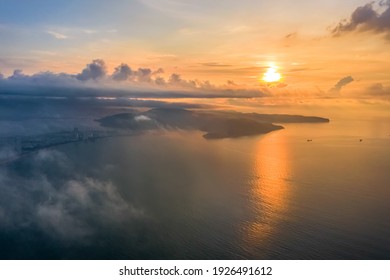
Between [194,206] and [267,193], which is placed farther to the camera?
[267,193]

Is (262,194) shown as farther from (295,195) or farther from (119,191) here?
(119,191)

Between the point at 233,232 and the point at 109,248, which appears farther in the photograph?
the point at 233,232

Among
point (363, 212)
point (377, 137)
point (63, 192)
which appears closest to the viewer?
point (363, 212)

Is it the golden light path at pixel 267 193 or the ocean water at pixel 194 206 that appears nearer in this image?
the ocean water at pixel 194 206

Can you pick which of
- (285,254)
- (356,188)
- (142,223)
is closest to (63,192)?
(142,223)

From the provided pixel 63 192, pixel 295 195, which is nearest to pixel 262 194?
pixel 295 195

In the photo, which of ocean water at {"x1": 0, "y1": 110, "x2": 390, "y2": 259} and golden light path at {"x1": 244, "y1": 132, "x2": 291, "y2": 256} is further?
golden light path at {"x1": 244, "y1": 132, "x2": 291, "y2": 256}

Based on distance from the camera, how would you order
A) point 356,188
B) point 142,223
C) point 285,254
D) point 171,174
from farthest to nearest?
point 171,174
point 356,188
point 142,223
point 285,254
